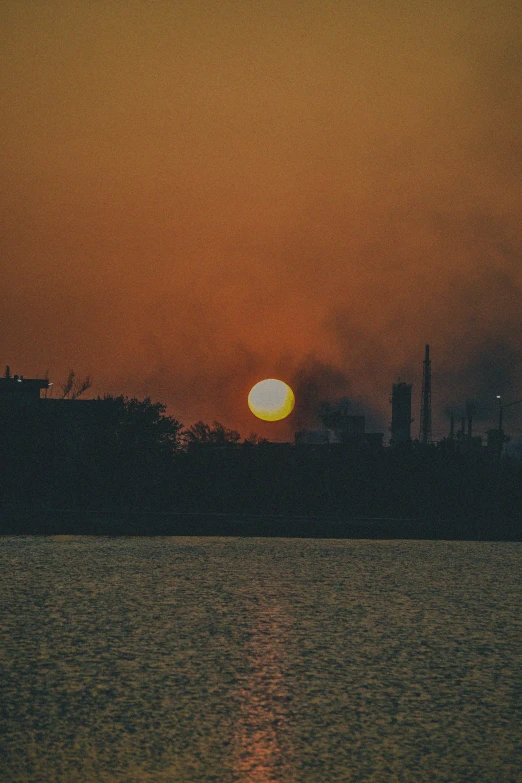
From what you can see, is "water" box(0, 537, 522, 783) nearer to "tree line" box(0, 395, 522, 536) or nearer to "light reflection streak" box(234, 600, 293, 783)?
"light reflection streak" box(234, 600, 293, 783)

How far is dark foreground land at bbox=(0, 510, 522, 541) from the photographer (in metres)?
25.1

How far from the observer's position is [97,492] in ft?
138

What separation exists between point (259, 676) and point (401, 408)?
107 meters

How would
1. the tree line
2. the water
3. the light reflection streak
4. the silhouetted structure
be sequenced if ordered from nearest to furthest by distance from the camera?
1. the light reflection streak
2. the water
3. the tree line
4. the silhouetted structure

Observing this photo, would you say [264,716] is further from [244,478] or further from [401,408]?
[401,408]

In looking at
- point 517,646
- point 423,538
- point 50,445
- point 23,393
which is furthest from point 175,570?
point 23,393

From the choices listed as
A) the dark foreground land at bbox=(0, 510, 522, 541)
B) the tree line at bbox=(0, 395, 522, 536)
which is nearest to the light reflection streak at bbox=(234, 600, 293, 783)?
the dark foreground land at bbox=(0, 510, 522, 541)

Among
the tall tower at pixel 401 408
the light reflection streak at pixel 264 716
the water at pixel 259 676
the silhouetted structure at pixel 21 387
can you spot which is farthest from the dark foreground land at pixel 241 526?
the tall tower at pixel 401 408

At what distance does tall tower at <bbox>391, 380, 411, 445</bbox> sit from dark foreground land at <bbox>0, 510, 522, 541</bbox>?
7924 centimetres

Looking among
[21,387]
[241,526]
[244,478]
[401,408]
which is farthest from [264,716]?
[401,408]

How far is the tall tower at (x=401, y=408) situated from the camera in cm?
11294

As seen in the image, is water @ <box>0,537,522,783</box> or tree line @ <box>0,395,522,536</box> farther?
tree line @ <box>0,395,522,536</box>

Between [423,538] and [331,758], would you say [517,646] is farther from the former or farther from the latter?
[423,538]

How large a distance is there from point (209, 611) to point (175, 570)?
4.64 metres
